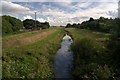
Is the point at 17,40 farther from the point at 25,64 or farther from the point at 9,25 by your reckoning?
the point at 9,25

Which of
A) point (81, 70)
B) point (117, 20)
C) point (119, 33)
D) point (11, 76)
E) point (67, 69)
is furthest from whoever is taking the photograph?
point (67, 69)

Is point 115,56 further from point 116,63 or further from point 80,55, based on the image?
point 80,55

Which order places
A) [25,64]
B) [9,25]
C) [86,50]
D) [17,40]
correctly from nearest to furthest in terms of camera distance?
[25,64] < [86,50] < [17,40] < [9,25]

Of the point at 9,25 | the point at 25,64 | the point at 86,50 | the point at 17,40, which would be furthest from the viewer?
the point at 9,25

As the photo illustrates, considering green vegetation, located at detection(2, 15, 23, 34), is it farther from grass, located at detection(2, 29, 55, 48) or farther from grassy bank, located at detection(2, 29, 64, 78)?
grassy bank, located at detection(2, 29, 64, 78)

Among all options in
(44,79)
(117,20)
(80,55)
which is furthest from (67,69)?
(117,20)

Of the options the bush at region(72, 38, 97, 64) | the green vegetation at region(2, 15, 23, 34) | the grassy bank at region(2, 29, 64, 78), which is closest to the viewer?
the grassy bank at region(2, 29, 64, 78)

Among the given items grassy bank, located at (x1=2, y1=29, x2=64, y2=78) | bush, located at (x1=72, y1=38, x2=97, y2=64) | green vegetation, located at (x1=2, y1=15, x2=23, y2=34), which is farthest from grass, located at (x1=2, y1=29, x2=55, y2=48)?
bush, located at (x1=72, y1=38, x2=97, y2=64)

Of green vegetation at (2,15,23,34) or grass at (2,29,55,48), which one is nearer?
grass at (2,29,55,48)

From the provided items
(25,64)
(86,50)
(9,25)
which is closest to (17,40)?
(25,64)

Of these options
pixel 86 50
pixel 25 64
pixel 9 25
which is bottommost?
pixel 25 64

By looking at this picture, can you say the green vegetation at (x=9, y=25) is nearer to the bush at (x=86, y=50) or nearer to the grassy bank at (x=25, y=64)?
the grassy bank at (x=25, y=64)

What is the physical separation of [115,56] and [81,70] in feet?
15.2

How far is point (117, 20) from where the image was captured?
31.1ft
